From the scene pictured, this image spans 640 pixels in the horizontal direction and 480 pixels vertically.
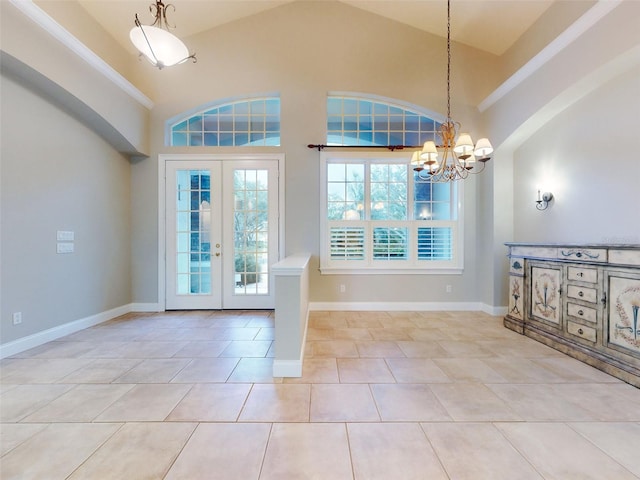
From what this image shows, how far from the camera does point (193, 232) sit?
472cm

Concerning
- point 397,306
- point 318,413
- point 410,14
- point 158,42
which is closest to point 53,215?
point 158,42

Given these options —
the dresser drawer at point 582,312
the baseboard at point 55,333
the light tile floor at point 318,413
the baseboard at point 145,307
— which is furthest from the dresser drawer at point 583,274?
the baseboard at point 55,333

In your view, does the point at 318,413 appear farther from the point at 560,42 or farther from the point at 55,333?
the point at 560,42

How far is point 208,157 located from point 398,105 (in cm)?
332

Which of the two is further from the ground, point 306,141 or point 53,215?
point 306,141

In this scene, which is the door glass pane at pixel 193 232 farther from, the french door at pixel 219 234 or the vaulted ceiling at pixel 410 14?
the vaulted ceiling at pixel 410 14

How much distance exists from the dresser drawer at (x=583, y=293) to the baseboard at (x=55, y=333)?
5.74 metres

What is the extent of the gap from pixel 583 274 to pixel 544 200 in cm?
141

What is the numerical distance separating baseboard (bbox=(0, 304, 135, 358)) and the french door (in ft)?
2.61

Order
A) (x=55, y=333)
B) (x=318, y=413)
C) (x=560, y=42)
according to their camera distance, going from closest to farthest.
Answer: (x=318, y=413)
(x=560, y=42)
(x=55, y=333)

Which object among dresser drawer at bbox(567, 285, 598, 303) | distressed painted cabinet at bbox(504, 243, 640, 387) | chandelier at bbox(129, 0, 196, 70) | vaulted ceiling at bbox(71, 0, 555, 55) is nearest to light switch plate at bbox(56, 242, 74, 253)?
chandelier at bbox(129, 0, 196, 70)

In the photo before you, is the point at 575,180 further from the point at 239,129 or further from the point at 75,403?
the point at 75,403

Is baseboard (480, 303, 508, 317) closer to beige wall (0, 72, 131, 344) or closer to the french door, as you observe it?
the french door

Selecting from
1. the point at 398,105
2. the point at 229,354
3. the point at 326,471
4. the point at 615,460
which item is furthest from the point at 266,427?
the point at 398,105
